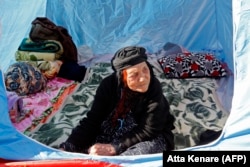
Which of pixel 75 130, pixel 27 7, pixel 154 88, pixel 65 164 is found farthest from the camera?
pixel 27 7

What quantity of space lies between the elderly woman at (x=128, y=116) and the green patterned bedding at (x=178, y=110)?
0.36ft

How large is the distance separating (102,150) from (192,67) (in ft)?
3.12

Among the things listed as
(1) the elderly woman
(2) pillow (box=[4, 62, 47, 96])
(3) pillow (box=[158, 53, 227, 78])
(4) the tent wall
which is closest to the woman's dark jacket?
(1) the elderly woman

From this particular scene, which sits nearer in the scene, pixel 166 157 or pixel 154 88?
pixel 166 157

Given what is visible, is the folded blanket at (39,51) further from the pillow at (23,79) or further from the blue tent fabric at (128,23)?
the pillow at (23,79)

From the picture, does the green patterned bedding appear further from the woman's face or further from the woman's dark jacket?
the woman's face

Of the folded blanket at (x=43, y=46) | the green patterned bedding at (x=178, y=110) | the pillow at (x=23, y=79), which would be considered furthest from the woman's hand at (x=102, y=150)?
the folded blanket at (x=43, y=46)

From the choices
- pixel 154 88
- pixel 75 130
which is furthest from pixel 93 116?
pixel 154 88

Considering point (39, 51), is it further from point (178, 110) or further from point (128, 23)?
point (178, 110)

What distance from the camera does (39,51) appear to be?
7.44 ft

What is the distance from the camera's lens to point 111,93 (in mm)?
1559

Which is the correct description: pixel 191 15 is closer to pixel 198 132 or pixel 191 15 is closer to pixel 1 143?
pixel 198 132

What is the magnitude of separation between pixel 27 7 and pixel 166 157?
138cm

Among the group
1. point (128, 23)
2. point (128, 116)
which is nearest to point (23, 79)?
point (128, 116)
